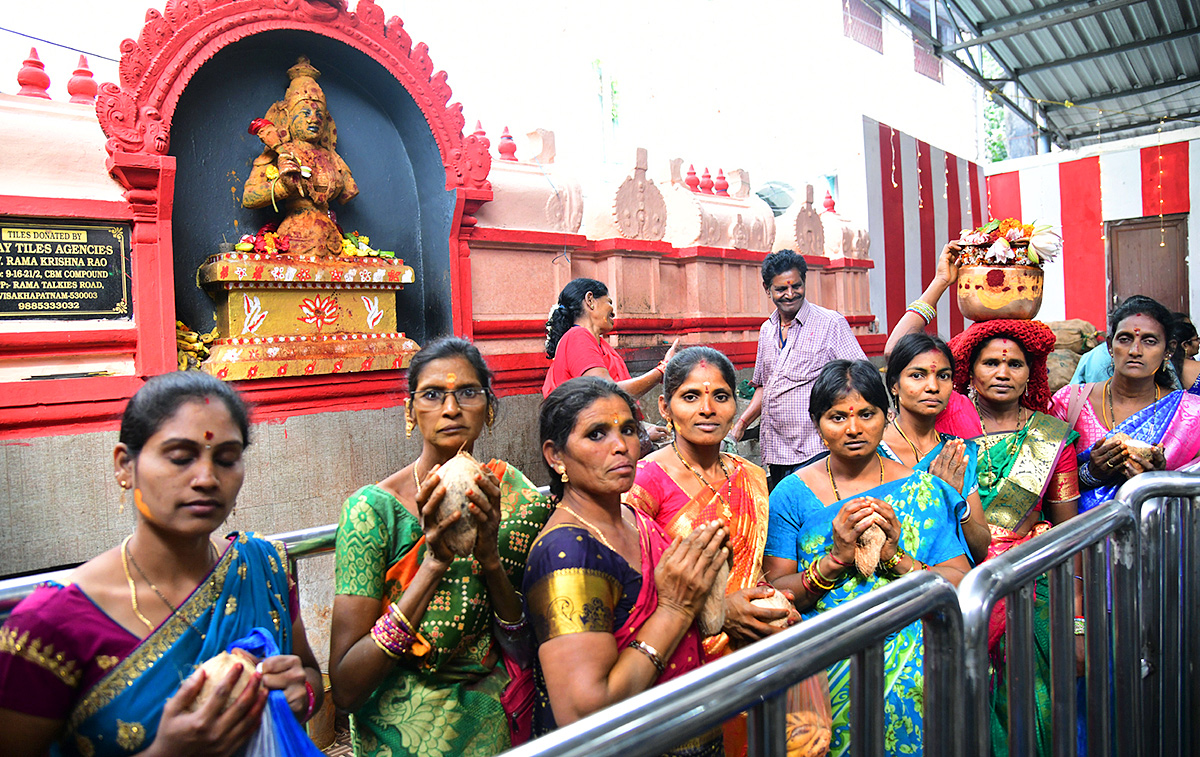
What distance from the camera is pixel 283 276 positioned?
454 centimetres

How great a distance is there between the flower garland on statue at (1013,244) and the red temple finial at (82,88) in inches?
179

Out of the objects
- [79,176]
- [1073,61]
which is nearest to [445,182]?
[79,176]

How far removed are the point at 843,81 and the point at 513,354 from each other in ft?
30.6

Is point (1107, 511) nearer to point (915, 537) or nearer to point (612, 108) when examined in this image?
point (915, 537)

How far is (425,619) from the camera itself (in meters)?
1.79

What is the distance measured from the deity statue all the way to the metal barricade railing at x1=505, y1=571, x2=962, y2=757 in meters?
4.24

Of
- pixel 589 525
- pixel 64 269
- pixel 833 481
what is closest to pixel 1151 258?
pixel 833 481

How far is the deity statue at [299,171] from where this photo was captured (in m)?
4.69

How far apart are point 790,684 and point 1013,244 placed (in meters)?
2.84

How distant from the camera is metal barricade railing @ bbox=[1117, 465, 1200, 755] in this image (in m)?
2.26

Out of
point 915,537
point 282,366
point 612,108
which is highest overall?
point 612,108

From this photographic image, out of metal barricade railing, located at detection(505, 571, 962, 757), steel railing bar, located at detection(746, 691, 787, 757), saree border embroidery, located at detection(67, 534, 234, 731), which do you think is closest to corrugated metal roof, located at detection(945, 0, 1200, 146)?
metal barricade railing, located at detection(505, 571, 962, 757)

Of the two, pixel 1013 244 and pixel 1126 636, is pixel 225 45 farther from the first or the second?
pixel 1126 636

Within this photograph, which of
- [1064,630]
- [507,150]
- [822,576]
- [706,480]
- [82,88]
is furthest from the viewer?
[507,150]
